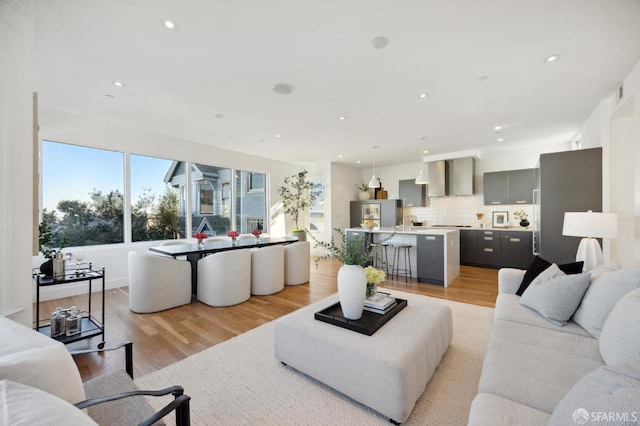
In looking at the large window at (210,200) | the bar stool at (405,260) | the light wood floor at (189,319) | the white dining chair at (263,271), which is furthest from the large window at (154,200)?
the bar stool at (405,260)

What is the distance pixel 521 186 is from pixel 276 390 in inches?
252

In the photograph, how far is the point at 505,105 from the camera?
12.2ft

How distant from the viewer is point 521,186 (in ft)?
19.0

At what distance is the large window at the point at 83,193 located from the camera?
4051mm

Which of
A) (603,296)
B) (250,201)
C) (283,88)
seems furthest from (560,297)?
(250,201)

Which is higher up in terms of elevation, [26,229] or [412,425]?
[26,229]

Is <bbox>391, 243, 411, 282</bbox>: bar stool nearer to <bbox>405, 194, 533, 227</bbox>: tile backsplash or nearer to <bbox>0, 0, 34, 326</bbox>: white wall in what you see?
<bbox>405, 194, 533, 227</bbox>: tile backsplash

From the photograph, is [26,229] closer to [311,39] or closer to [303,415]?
[303,415]

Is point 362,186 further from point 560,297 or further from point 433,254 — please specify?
point 560,297

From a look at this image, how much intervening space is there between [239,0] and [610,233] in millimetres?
A: 3991

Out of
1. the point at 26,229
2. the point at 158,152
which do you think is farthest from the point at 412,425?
the point at 158,152

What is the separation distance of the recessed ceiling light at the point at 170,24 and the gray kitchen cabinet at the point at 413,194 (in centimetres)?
643

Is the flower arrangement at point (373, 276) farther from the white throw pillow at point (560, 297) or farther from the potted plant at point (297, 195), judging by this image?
the potted plant at point (297, 195)

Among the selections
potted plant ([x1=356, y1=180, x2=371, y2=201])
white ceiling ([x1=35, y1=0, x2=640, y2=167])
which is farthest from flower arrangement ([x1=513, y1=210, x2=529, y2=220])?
potted plant ([x1=356, y1=180, x2=371, y2=201])
